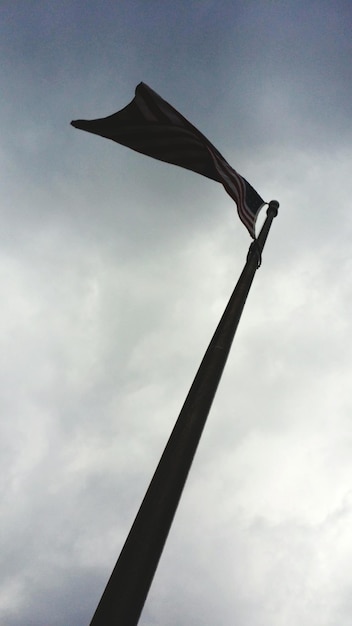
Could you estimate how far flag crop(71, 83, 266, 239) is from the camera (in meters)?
8.73

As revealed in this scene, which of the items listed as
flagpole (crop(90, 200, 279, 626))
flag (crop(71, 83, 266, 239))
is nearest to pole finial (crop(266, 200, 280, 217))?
flag (crop(71, 83, 266, 239))

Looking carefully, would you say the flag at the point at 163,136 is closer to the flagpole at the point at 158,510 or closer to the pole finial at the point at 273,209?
the pole finial at the point at 273,209

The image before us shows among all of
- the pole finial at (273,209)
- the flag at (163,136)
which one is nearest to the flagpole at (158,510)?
the pole finial at (273,209)

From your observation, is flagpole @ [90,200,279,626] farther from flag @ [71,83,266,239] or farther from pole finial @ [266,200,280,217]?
flag @ [71,83,266,239]

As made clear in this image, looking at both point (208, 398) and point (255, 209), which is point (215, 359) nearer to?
point (208, 398)

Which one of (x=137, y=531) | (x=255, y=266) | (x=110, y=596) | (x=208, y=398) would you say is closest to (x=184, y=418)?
(x=208, y=398)

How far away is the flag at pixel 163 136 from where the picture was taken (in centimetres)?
873

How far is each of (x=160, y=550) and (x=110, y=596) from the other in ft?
1.71

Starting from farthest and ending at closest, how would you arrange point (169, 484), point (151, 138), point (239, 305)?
point (151, 138) < point (239, 305) < point (169, 484)

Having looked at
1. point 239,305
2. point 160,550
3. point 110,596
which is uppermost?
point 239,305

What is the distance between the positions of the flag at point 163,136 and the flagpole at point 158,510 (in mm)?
4782

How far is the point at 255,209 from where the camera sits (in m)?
8.95

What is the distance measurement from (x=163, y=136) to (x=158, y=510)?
747cm

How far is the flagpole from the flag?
4782 mm
